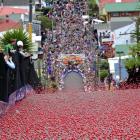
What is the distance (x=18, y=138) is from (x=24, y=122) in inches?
99.7

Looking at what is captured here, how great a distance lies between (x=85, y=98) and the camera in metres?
18.9

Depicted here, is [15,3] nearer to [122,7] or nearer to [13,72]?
[122,7]

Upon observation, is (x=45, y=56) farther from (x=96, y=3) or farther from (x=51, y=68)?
(x=96, y=3)

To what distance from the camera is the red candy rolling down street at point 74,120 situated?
33.9 ft

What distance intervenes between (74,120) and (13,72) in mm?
5591

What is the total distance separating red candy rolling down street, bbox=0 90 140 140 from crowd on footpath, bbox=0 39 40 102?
1.77 feet

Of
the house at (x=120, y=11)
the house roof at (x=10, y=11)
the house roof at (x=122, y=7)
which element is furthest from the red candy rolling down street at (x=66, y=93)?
the house roof at (x=10, y=11)

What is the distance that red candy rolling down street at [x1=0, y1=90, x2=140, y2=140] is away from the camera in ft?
33.9

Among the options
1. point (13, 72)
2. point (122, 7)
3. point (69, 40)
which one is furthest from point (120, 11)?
point (13, 72)

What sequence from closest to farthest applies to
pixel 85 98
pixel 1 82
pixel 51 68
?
pixel 1 82
pixel 85 98
pixel 51 68

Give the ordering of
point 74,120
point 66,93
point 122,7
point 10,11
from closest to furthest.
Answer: point 74,120
point 66,93
point 122,7
point 10,11

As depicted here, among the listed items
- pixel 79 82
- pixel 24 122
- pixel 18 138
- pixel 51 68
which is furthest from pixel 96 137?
pixel 51 68

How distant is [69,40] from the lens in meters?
39.4

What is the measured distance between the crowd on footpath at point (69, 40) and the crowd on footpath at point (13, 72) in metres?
9.35
